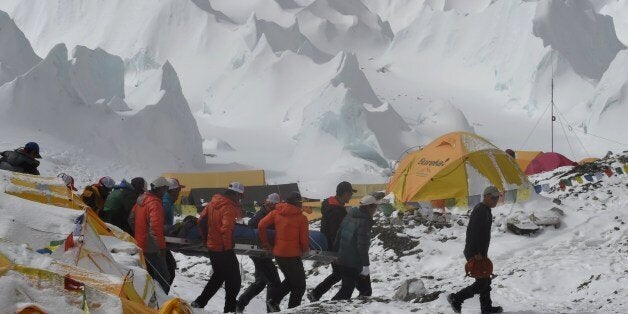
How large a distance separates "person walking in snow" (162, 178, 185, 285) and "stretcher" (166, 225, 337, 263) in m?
0.19

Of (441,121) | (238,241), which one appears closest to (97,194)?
(238,241)

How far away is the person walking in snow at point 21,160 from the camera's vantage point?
875cm

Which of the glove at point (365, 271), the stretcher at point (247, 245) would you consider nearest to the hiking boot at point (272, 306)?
the stretcher at point (247, 245)

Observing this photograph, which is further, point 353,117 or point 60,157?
point 353,117

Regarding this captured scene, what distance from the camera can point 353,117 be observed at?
38.0 m

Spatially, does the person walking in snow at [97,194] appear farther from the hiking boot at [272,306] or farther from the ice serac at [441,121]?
the ice serac at [441,121]

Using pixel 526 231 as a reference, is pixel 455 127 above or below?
above

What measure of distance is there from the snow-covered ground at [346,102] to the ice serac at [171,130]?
0.09m

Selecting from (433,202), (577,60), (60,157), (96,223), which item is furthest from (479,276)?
(577,60)

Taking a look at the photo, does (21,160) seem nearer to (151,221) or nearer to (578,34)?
(151,221)

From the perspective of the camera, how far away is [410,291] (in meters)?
8.14

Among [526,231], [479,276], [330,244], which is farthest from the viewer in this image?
[526,231]

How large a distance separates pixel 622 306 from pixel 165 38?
5521 centimetres

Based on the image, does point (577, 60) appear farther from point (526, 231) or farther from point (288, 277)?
point (288, 277)
